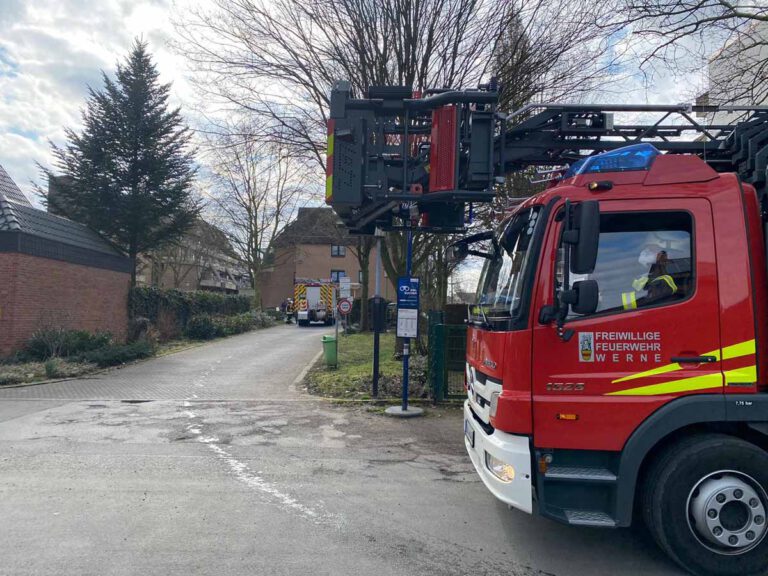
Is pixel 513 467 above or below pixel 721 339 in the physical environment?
below

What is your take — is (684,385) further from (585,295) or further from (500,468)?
(500,468)

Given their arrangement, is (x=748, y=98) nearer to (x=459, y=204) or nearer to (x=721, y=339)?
(x=459, y=204)

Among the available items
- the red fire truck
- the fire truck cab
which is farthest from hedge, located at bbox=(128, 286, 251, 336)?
the fire truck cab

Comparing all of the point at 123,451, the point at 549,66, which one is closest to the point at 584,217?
the point at 123,451

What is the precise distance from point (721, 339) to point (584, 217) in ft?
4.55

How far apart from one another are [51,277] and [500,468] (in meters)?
15.3

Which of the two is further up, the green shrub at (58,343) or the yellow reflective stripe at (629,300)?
the yellow reflective stripe at (629,300)

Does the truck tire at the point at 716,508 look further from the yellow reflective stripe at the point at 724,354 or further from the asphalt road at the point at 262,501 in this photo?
the yellow reflective stripe at the point at 724,354

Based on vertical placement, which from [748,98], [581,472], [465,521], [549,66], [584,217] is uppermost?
[549,66]

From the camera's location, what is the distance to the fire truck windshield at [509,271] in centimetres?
414

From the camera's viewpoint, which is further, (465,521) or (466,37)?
(466,37)

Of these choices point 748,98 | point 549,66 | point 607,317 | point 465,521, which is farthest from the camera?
point 549,66

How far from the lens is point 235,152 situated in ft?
46.6

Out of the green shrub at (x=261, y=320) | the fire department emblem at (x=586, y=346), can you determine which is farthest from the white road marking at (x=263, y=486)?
the green shrub at (x=261, y=320)
